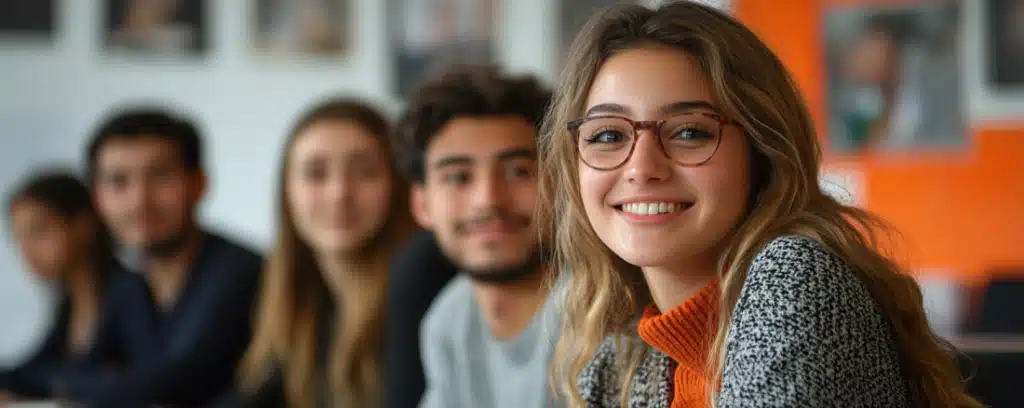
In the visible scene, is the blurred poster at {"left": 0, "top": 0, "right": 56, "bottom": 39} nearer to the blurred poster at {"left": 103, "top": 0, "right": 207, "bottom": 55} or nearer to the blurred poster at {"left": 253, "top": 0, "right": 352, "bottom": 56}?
the blurred poster at {"left": 103, "top": 0, "right": 207, "bottom": 55}

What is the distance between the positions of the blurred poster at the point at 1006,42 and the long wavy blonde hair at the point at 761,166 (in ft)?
9.04

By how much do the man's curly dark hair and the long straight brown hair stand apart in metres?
0.39

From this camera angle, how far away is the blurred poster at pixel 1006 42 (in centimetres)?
352

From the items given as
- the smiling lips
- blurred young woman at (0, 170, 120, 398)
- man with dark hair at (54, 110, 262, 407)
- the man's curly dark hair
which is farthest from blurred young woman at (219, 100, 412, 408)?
the smiling lips

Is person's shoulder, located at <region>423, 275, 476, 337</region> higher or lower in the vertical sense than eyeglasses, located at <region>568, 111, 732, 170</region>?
lower

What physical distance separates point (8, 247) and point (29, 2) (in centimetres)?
92

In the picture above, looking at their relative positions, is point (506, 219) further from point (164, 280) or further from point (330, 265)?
point (164, 280)

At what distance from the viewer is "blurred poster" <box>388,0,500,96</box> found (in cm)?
385

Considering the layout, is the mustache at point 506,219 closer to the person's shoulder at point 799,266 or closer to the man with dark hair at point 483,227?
the man with dark hair at point 483,227

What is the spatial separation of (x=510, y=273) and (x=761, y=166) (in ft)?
1.86

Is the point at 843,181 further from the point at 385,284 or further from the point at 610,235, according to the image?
the point at 610,235

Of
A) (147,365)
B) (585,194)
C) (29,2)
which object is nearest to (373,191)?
(147,365)

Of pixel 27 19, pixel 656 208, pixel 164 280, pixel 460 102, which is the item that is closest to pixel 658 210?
pixel 656 208

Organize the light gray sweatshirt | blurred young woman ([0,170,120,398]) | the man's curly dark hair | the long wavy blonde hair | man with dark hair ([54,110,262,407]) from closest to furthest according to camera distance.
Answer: the long wavy blonde hair
the light gray sweatshirt
the man's curly dark hair
man with dark hair ([54,110,262,407])
blurred young woman ([0,170,120,398])
